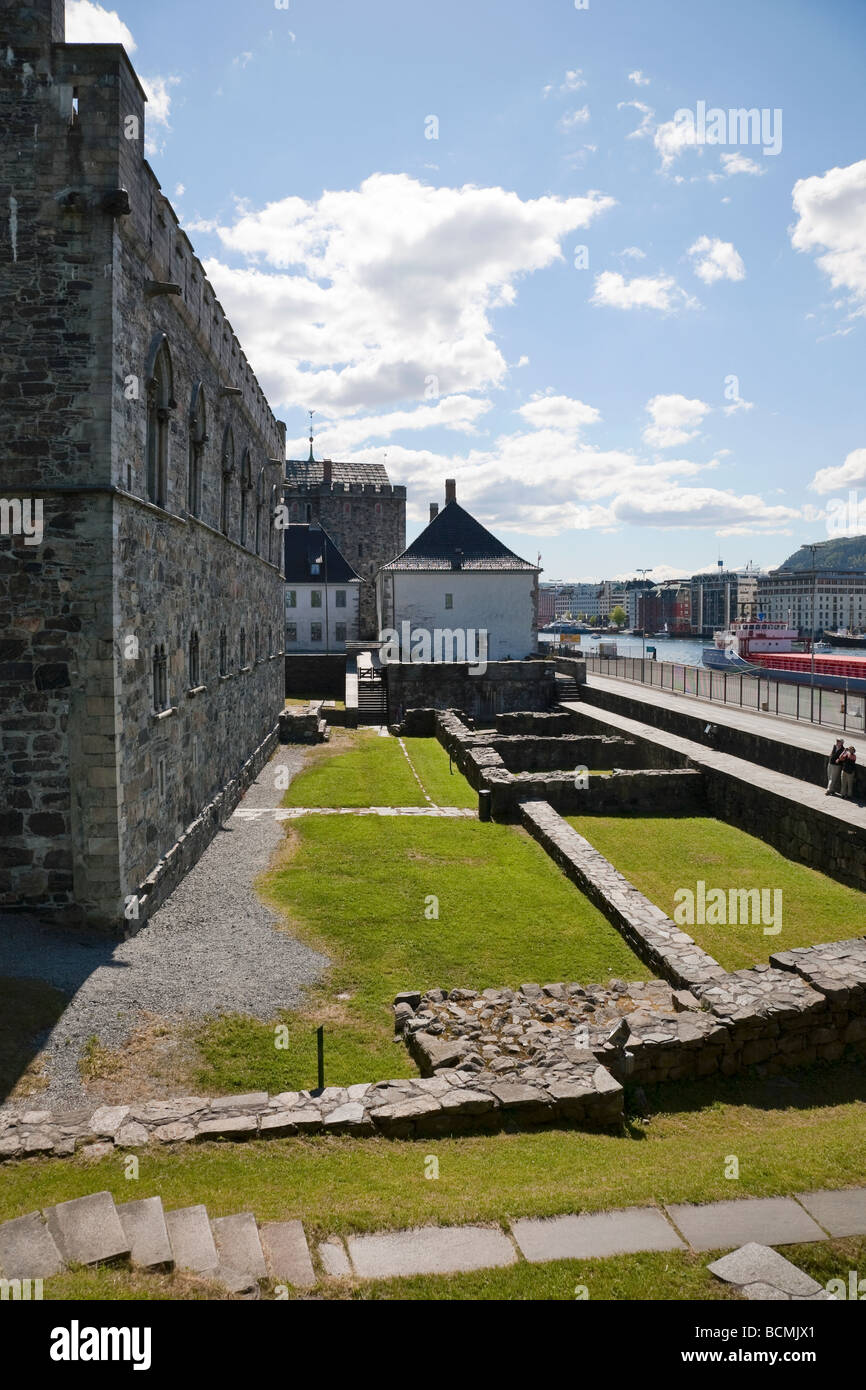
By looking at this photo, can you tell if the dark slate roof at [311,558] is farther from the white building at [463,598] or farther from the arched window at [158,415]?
the arched window at [158,415]

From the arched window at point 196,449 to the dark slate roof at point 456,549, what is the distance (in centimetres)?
3280

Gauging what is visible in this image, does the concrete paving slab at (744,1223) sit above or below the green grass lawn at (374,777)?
below

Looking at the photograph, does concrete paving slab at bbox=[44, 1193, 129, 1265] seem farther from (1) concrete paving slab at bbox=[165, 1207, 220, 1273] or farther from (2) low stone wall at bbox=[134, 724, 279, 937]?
(2) low stone wall at bbox=[134, 724, 279, 937]

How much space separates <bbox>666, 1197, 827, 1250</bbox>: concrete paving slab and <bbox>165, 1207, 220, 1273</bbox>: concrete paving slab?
128 inches

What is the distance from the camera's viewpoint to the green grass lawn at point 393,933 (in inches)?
375

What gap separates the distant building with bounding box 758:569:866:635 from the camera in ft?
609

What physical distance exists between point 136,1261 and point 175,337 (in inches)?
A: 563

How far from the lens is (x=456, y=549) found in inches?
2046

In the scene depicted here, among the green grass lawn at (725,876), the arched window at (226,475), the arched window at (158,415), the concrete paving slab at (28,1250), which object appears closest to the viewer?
the concrete paving slab at (28,1250)

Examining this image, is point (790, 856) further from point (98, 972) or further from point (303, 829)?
point (98, 972)

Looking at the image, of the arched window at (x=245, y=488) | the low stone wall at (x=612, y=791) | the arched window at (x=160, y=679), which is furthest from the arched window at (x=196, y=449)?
the low stone wall at (x=612, y=791)

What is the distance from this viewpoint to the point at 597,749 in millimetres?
27922

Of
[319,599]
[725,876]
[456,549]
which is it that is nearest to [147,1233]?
[725,876]

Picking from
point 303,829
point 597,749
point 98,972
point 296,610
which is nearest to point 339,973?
point 98,972
